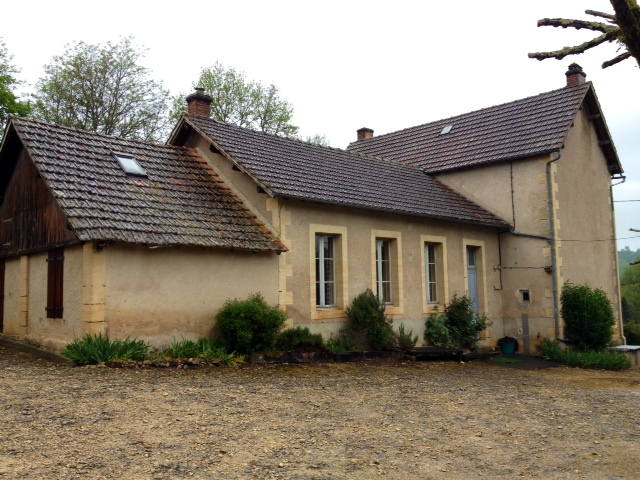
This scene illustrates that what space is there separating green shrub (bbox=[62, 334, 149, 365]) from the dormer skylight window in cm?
380

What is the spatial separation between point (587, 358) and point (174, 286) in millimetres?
10295

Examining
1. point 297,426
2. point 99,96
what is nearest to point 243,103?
point 99,96

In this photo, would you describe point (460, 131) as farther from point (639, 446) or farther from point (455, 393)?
point (639, 446)

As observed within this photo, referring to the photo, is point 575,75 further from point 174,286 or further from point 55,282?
point 55,282

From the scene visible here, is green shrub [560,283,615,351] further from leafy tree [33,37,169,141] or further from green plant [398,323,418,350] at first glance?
leafy tree [33,37,169,141]

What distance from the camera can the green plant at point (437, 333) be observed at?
1519cm

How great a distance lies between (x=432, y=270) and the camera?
53.0 ft

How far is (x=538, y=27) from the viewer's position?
8.62ft

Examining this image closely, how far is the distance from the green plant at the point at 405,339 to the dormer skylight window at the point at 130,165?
22.4 feet

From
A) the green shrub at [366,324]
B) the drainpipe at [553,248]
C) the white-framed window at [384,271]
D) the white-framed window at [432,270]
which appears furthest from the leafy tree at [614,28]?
the drainpipe at [553,248]

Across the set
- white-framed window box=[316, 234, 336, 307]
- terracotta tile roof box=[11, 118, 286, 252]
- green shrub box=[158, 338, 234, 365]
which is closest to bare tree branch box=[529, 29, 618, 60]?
terracotta tile roof box=[11, 118, 286, 252]

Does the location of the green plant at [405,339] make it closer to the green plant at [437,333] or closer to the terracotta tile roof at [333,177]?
the green plant at [437,333]

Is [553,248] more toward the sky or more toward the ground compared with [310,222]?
more toward the ground

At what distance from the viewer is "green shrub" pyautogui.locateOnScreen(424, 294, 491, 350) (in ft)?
50.0
